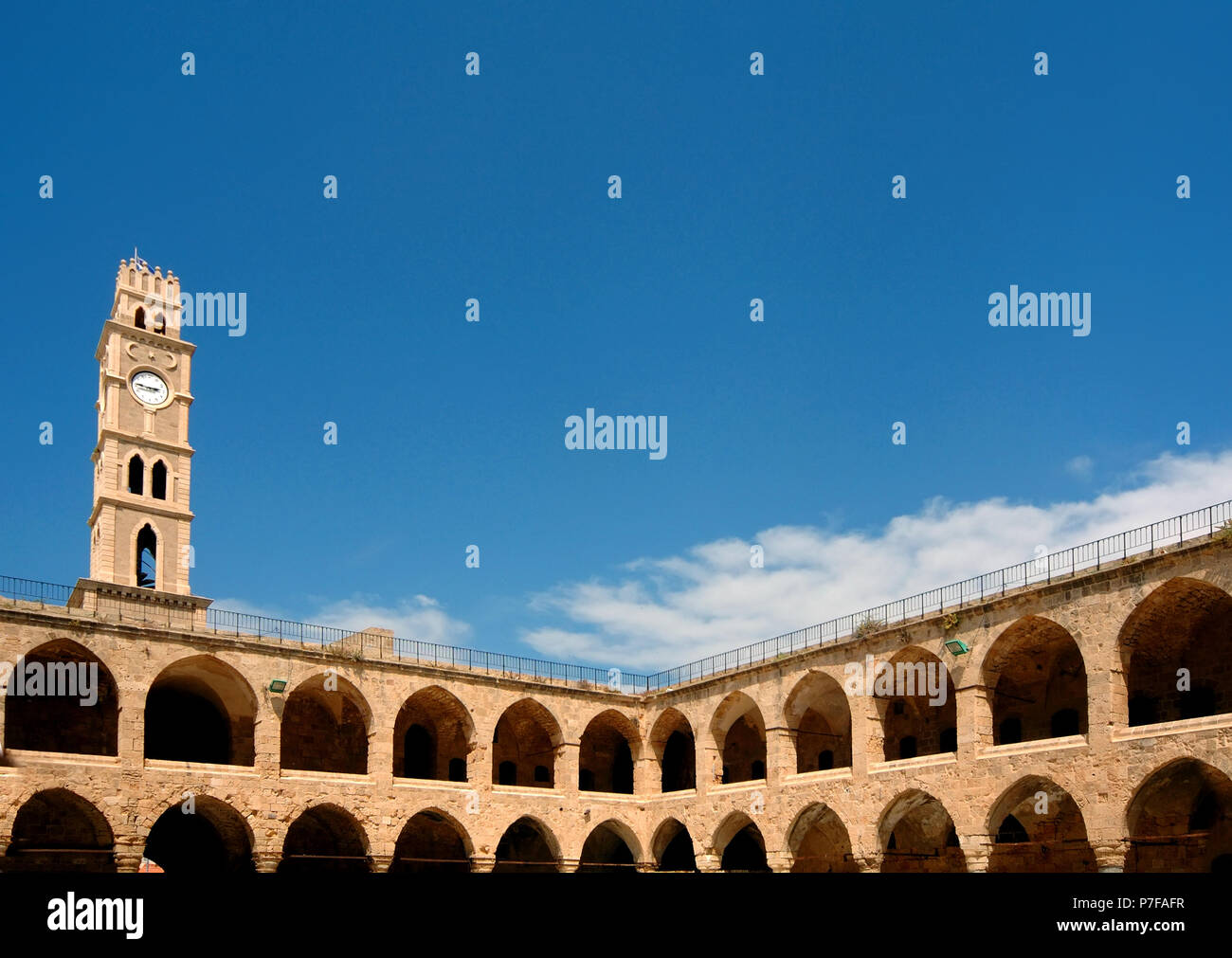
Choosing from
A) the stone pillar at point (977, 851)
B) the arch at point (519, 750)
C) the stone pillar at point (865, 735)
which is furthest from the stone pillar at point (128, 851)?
the stone pillar at point (977, 851)

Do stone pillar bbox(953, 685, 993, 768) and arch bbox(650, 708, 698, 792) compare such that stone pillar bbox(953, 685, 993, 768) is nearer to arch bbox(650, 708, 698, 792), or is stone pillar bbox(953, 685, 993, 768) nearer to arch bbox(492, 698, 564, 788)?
arch bbox(650, 708, 698, 792)

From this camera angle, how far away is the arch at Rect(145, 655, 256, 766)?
31.1m

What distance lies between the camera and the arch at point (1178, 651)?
24.3 m

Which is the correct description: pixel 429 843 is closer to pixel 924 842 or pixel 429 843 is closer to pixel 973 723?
pixel 924 842

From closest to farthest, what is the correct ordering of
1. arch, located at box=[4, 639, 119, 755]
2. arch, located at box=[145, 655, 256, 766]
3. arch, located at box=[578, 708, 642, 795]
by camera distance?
arch, located at box=[4, 639, 119, 755] < arch, located at box=[145, 655, 256, 766] < arch, located at box=[578, 708, 642, 795]

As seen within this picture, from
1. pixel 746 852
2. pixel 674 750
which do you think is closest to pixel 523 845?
pixel 674 750

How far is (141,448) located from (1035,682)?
90.7 feet

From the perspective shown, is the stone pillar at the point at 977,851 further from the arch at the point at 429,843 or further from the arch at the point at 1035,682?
the arch at the point at 429,843

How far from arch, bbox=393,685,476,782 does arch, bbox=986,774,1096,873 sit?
15.0m

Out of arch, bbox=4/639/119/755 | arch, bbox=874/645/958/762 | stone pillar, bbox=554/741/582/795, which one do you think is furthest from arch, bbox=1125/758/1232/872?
arch, bbox=4/639/119/755

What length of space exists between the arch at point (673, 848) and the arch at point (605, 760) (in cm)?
223

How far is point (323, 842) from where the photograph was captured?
33.7m
